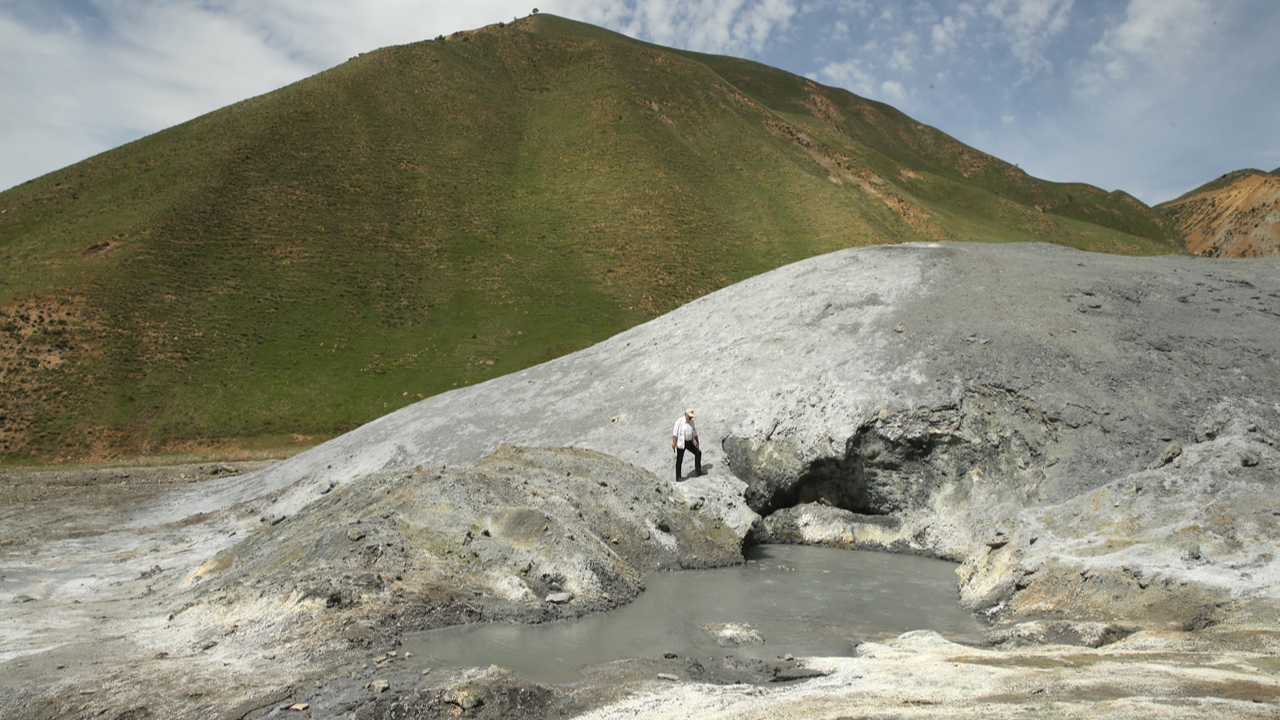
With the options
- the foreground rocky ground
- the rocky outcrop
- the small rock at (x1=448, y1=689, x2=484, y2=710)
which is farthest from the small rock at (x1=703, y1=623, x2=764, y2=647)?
the rocky outcrop

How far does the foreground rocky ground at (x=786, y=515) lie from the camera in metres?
6.40

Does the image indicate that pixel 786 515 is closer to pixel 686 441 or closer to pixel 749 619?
pixel 686 441

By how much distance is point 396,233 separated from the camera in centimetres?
5500

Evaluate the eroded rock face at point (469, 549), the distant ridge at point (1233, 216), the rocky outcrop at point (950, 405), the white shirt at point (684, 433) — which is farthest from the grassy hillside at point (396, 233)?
the eroded rock face at point (469, 549)

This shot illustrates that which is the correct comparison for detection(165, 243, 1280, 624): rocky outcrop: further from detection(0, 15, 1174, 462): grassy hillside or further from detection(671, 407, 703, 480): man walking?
detection(0, 15, 1174, 462): grassy hillside

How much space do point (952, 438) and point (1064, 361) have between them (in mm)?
3035

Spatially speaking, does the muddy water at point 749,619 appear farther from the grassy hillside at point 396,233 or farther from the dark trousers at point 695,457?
the grassy hillside at point 396,233

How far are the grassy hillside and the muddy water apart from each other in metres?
31.6

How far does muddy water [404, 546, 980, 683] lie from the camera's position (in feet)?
25.7

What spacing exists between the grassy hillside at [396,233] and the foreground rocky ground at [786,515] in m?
18.2

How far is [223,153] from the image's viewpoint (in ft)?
184

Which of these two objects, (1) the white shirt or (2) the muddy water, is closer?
(2) the muddy water

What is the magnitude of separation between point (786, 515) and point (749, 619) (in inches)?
225

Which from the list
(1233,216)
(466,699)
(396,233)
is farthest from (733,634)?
(1233,216)
